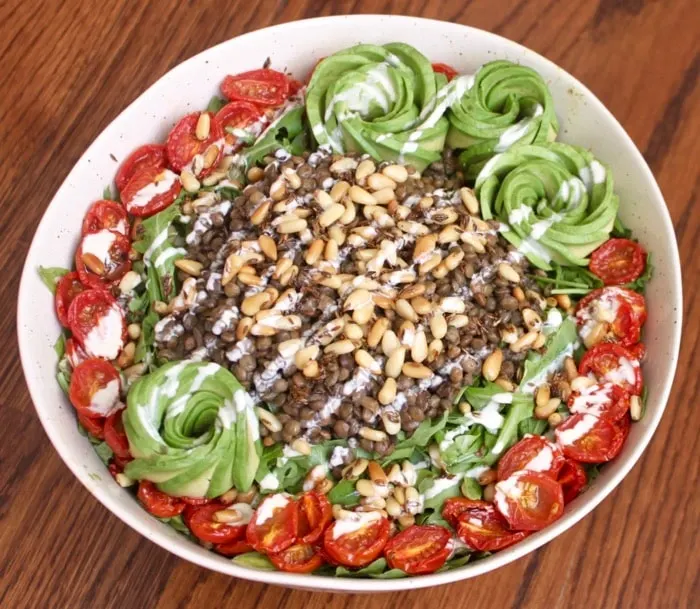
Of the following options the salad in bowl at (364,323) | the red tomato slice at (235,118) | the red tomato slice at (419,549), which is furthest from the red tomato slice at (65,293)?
the red tomato slice at (419,549)

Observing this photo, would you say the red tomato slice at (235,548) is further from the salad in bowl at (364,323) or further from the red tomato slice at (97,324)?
the red tomato slice at (97,324)

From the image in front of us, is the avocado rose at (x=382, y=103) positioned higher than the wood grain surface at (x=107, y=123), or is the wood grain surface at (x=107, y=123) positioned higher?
the avocado rose at (x=382, y=103)

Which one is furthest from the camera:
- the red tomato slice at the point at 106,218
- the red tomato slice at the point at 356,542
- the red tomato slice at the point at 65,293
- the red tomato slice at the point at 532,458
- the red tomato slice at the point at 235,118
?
the red tomato slice at the point at 235,118

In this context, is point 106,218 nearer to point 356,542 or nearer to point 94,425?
point 94,425

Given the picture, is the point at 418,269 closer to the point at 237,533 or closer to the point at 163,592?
the point at 237,533

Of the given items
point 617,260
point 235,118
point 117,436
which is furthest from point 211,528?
point 617,260

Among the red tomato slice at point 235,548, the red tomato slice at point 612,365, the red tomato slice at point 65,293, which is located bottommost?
the red tomato slice at point 235,548
